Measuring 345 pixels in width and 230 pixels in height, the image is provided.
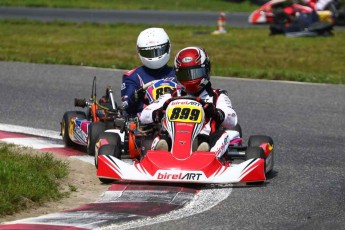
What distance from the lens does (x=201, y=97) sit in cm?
944

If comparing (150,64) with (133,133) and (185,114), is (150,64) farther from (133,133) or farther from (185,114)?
(185,114)

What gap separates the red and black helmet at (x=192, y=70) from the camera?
9297 millimetres

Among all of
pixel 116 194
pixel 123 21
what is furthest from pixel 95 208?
pixel 123 21

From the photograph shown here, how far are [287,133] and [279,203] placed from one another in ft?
12.7

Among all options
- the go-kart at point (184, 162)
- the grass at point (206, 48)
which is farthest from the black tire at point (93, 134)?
the grass at point (206, 48)

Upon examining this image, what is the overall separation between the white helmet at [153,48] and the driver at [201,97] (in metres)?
0.97

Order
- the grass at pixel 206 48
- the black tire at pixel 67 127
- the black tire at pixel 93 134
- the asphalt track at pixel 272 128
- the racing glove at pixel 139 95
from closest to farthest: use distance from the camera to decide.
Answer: the asphalt track at pixel 272 128, the black tire at pixel 93 134, the racing glove at pixel 139 95, the black tire at pixel 67 127, the grass at pixel 206 48

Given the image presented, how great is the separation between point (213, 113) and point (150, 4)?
88.4 feet

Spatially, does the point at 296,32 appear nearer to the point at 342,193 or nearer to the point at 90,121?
the point at 90,121

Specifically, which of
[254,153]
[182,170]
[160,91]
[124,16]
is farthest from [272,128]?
[124,16]

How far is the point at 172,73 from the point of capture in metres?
10.5

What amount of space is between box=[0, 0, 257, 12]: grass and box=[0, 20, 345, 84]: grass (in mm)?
6927

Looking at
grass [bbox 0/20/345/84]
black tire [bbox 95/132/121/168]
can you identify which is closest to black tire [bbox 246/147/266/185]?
black tire [bbox 95/132/121/168]

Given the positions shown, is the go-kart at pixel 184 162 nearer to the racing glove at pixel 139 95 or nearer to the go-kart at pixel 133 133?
the go-kart at pixel 133 133
